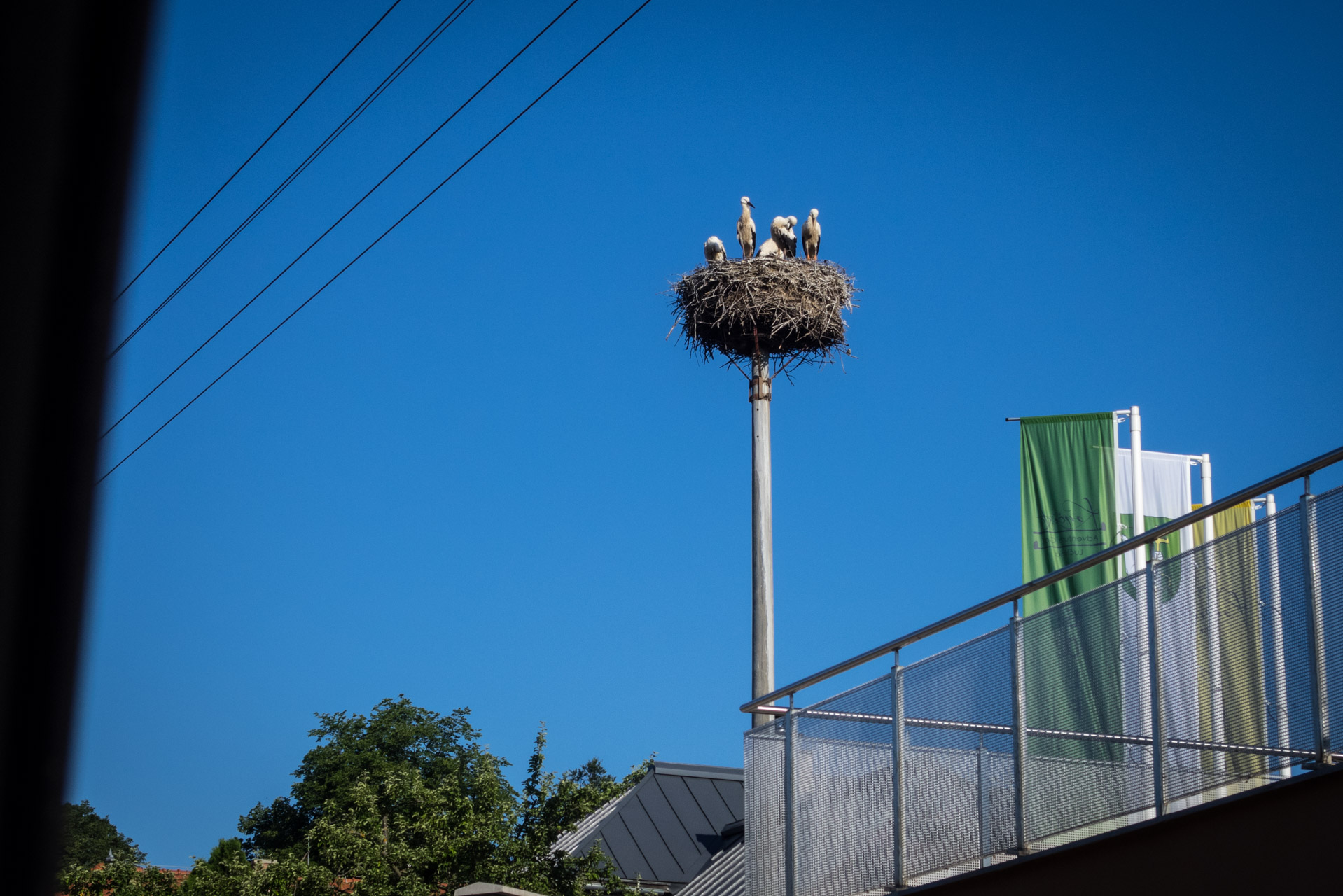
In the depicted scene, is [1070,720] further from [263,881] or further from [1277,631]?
[263,881]

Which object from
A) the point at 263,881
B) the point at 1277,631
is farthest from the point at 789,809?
the point at 263,881

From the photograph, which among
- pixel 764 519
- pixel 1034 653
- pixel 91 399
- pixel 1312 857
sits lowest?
pixel 1312 857

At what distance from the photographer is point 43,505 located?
225 centimetres

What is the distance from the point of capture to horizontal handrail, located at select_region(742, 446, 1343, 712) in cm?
641

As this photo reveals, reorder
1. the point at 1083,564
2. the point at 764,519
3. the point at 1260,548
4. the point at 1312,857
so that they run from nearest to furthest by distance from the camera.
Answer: the point at 1312,857
the point at 1260,548
the point at 1083,564
the point at 764,519

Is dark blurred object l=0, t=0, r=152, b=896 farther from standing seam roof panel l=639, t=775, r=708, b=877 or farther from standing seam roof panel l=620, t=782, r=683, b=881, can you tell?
standing seam roof panel l=639, t=775, r=708, b=877

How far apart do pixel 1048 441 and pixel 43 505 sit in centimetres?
1448

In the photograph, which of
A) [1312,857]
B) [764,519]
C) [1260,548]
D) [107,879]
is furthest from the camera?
[107,879]

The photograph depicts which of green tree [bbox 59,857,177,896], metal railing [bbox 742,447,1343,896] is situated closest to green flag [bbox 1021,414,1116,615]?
metal railing [bbox 742,447,1343,896]

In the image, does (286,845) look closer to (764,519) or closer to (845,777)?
(764,519)

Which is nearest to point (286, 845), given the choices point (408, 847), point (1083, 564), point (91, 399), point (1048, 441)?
point (408, 847)

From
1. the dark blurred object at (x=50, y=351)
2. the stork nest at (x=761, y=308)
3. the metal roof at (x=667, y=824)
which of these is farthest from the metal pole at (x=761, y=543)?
the dark blurred object at (x=50, y=351)

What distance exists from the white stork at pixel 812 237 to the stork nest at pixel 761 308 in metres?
0.80

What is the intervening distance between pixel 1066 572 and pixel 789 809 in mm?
3209
